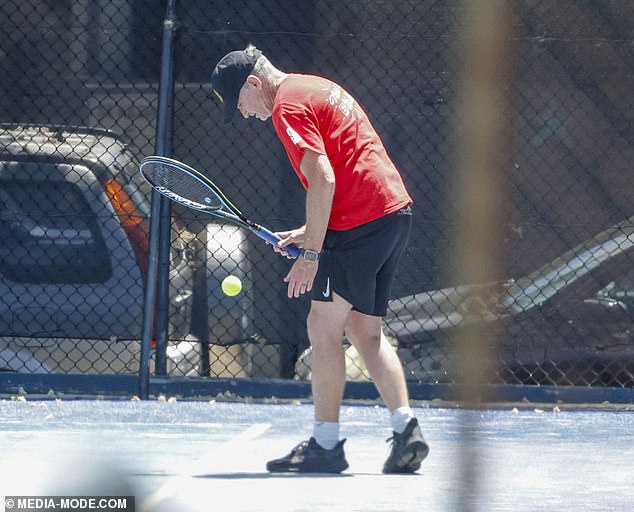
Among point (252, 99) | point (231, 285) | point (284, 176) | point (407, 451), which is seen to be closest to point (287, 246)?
point (252, 99)

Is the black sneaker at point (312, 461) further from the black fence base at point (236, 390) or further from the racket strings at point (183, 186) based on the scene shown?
the black fence base at point (236, 390)

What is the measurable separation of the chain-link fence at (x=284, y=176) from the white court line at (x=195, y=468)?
2.83ft

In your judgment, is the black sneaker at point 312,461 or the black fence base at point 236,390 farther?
the black fence base at point 236,390

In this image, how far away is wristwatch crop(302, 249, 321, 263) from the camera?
4770 millimetres

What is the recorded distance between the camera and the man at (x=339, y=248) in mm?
4934

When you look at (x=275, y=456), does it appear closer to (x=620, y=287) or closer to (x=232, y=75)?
(x=232, y=75)

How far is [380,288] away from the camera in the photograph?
5.12 meters

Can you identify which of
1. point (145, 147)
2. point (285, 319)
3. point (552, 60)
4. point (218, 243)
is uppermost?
point (552, 60)

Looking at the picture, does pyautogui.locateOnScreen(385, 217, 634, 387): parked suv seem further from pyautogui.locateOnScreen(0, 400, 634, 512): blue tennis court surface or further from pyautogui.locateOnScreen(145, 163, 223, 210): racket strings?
pyautogui.locateOnScreen(145, 163, 223, 210): racket strings

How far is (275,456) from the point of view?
5.44m

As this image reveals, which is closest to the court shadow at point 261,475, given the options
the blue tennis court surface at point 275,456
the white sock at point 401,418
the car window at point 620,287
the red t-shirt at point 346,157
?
the blue tennis court surface at point 275,456

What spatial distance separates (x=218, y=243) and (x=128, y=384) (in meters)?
1.05

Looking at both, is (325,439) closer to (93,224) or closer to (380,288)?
(380,288)

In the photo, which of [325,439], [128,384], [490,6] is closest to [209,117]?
[128,384]
